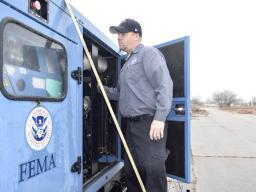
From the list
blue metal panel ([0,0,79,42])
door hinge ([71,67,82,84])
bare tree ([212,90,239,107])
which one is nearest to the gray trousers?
door hinge ([71,67,82,84])

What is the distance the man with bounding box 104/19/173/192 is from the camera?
326 cm

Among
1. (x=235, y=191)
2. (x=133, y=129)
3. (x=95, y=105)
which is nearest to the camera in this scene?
(x=133, y=129)

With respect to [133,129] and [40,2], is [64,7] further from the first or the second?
[133,129]

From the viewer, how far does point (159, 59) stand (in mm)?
3367

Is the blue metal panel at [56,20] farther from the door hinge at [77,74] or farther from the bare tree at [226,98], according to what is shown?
the bare tree at [226,98]

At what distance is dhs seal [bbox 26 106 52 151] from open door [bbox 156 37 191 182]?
1.60 meters

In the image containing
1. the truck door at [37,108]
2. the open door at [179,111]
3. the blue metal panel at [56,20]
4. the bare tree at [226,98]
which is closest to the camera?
the truck door at [37,108]

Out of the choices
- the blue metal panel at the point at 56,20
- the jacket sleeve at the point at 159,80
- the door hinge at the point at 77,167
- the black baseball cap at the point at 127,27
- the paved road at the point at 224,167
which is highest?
the black baseball cap at the point at 127,27

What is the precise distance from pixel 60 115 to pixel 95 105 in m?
1.51

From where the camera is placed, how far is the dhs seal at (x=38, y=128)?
225 cm

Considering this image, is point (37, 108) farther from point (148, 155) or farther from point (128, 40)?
point (128, 40)

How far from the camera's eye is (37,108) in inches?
92.6

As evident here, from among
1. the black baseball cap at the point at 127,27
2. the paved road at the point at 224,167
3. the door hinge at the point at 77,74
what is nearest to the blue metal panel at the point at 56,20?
the door hinge at the point at 77,74

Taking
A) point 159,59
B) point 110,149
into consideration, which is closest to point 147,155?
point 159,59
